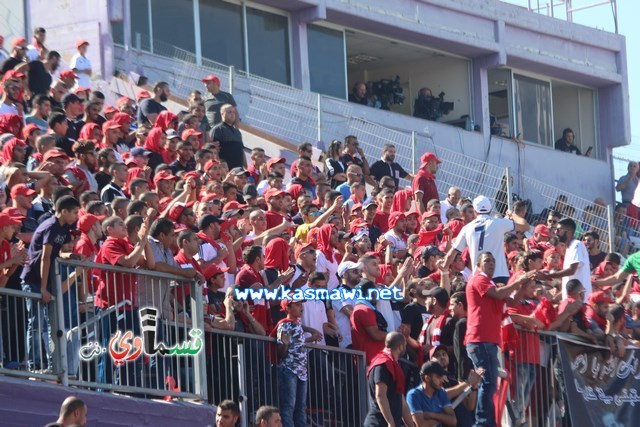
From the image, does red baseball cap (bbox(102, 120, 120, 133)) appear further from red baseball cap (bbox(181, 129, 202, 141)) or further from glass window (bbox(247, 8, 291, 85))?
glass window (bbox(247, 8, 291, 85))

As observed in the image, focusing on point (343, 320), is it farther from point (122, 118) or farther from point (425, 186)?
point (425, 186)

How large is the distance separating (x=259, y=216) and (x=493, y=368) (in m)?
3.23

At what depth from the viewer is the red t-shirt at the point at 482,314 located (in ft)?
47.8

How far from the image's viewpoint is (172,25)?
1075 inches

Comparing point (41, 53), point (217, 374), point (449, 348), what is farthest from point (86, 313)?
point (41, 53)

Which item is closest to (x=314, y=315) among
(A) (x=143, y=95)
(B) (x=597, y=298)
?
(B) (x=597, y=298)

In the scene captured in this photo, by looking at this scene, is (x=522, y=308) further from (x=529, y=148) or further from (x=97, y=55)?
(x=529, y=148)

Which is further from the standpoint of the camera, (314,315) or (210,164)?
(210,164)

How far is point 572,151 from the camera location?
3491 cm

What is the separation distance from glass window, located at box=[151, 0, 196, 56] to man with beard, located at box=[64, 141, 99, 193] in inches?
395

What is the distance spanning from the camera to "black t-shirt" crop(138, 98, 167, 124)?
21.3m

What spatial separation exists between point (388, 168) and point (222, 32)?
6.51m

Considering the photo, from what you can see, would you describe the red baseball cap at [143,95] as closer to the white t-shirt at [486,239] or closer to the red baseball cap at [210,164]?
the red baseball cap at [210,164]

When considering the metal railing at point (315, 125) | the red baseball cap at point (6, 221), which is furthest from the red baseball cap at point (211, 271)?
the metal railing at point (315, 125)
